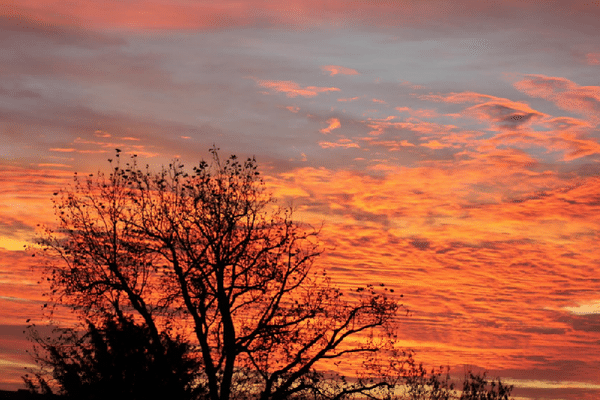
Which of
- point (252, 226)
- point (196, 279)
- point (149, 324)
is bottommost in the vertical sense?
point (149, 324)

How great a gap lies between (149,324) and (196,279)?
8.28 feet

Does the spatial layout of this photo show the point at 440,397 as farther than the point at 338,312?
Yes

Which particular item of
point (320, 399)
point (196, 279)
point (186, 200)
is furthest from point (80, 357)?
point (320, 399)

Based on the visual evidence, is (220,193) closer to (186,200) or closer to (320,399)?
(186,200)

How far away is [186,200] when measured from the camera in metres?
28.9

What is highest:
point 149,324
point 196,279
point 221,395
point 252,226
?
point 252,226

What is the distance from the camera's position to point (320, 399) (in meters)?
27.6

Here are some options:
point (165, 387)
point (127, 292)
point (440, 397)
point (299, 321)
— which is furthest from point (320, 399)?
point (440, 397)

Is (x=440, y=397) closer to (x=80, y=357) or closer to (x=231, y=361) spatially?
(x=231, y=361)

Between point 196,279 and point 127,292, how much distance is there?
2.73 m

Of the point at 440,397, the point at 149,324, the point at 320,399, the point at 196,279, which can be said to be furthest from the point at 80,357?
the point at 440,397

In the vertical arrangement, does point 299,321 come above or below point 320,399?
above

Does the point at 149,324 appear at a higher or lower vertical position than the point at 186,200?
lower

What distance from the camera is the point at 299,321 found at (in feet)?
92.4
